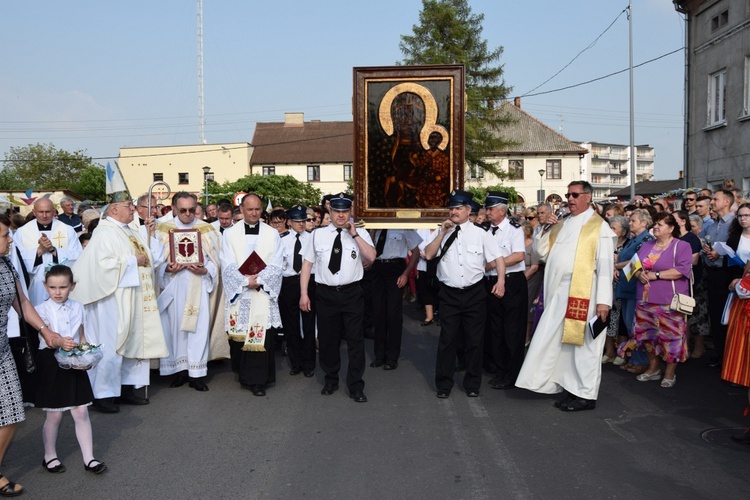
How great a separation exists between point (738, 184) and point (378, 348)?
601 inches

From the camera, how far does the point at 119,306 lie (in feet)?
23.8

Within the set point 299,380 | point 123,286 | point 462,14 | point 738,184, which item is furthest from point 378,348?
point 462,14

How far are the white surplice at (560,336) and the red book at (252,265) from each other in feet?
9.69

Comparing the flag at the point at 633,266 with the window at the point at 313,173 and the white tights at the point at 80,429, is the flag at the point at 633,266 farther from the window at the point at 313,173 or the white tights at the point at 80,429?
the window at the point at 313,173

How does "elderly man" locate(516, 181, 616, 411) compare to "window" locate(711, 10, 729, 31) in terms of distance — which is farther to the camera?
"window" locate(711, 10, 729, 31)

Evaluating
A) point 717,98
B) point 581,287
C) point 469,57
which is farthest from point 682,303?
point 469,57

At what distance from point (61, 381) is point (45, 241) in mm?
3841

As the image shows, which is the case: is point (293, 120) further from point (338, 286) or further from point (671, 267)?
point (671, 267)

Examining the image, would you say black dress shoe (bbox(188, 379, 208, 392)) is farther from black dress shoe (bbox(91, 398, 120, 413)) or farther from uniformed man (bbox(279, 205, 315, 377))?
uniformed man (bbox(279, 205, 315, 377))

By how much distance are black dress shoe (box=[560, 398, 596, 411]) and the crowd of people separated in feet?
0.04

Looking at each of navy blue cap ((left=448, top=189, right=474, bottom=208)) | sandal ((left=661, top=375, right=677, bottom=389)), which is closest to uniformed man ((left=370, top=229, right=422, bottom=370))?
navy blue cap ((left=448, top=189, right=474, bottom=208))

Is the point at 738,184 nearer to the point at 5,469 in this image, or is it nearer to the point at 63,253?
the point at 63,253

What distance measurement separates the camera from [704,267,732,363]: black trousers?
8.62 m

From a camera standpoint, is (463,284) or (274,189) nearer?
(463,284)
